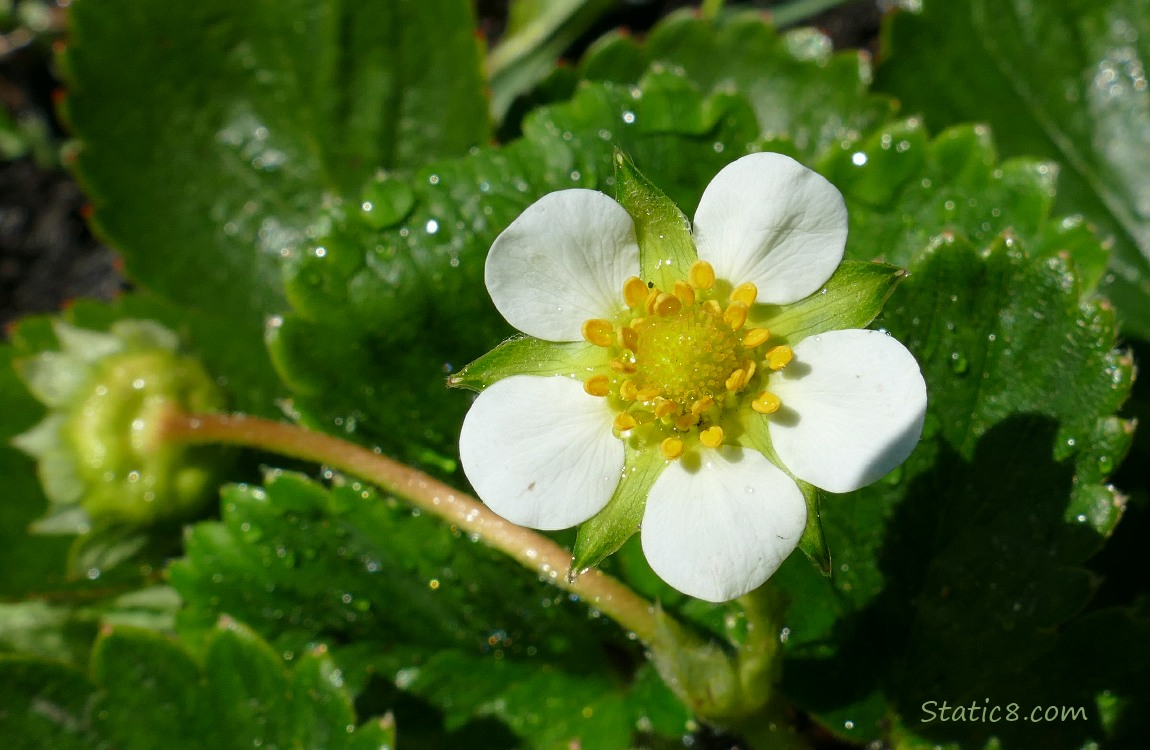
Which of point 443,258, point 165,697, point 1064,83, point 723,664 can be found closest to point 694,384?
point 723,664

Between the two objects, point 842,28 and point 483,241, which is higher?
point 483,241

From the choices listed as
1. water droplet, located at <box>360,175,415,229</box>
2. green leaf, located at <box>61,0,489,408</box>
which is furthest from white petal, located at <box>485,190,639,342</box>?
green leaf, located at <box>61,0,489,408</box>

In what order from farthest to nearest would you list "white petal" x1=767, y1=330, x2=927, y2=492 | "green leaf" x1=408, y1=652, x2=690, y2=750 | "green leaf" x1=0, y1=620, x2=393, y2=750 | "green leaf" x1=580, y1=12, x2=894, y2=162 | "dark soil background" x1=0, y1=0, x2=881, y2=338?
"dark soil background" x1=0, y1=0, x2=881, y2=338
"green leaf" x1=580, y1=12, x2=894, y2=162
"green leaf" x1=408, y1=652, x2=690, y2=750
"green leaf" x1=0, y1=620, x2=393, y2=750
"white petal" x1=767, y1=330, x2=927, y2=492

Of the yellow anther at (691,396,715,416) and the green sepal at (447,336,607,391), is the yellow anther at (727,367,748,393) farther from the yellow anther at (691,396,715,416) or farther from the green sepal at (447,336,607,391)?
the green sepal at (447,336,607,391)

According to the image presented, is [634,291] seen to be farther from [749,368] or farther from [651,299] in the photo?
[749,368]

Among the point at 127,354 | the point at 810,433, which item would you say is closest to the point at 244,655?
the point at 127,354

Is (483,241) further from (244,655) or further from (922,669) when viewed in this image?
(922,669)

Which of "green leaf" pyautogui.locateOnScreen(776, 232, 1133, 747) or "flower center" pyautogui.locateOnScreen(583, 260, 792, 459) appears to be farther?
"green leaf" pyautogui.locateOnScreen(776, 232, 1133, 747)

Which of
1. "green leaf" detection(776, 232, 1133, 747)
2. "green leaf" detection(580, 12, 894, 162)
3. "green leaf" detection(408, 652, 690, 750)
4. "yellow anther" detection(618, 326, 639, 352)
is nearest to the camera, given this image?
"yellow anther" detection(618, 326, 639, 352)
